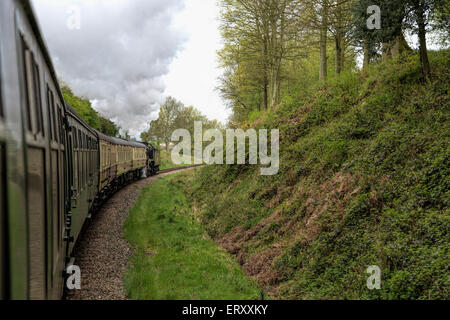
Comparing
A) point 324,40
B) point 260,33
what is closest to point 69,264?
point 324,40

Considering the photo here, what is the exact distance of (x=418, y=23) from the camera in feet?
29.7

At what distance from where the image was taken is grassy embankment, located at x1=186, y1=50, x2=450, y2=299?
5238mm

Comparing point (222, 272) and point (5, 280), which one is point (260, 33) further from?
point (5, 280)

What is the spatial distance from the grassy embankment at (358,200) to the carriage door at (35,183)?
4.58 m

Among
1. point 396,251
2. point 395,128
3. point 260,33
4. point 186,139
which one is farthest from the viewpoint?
point 186,139

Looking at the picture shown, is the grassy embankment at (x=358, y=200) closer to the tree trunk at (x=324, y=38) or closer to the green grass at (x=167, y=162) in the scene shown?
the tree trunk at (x=324, y=38)

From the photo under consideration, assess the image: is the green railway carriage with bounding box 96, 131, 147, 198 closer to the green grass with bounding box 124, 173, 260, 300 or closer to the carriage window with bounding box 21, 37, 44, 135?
the green grass with bounding box 124, 173, 260, 300

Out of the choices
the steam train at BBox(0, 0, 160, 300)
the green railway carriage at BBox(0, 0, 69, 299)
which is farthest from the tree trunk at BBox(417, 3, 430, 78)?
the green railway carriage at BBox(0, 0, 69, 299)

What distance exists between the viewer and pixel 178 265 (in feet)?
25.3

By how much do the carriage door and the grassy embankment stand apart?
4577 mm

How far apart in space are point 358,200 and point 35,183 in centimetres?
630

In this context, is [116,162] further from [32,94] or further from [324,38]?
[32,94]

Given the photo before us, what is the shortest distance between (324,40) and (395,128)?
8924mm
